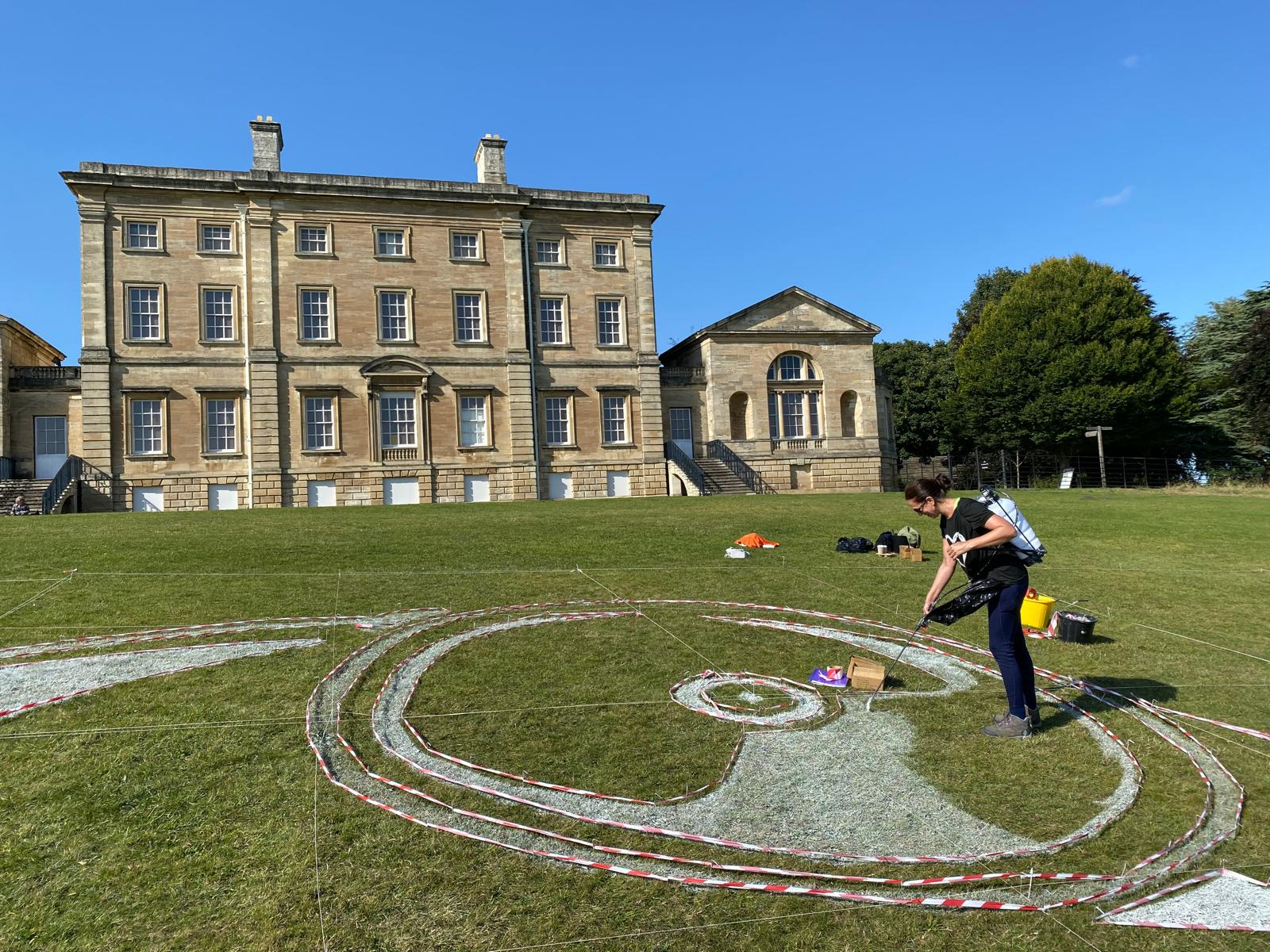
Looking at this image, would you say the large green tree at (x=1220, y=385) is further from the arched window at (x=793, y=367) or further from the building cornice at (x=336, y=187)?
the building cornice at (x=336, y=187)

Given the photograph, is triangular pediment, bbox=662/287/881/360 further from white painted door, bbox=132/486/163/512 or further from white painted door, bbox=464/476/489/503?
white painted door, bbox=132/486/163/512

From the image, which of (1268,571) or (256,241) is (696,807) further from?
(256,241)

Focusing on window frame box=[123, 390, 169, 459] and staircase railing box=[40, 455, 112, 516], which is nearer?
staircase railing box=[40, 455, 112, 516]

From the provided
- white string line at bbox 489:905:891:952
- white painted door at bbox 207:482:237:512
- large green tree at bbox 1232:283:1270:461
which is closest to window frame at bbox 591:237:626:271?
white painted door at bbox 207:482:237:512

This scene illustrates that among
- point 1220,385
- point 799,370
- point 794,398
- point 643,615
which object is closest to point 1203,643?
point 643,615

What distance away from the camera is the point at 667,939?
392cm

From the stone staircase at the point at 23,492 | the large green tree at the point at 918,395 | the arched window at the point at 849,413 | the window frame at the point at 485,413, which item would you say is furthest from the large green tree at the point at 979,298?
the stone staircase at the point at 23,492

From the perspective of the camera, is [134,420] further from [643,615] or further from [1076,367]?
[1076,367]

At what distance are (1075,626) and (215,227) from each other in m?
38.2

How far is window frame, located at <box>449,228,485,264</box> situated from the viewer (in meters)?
38.9

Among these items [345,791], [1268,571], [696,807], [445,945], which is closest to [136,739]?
[345,791]

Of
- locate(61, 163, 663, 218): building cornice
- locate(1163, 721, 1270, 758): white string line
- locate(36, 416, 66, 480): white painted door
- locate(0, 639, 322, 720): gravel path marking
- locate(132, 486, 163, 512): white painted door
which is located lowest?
locate(1163, 721, 1270, 758): white string line

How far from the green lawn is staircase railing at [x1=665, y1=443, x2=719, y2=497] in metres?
23.4

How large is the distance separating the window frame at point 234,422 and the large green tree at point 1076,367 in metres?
43.8
